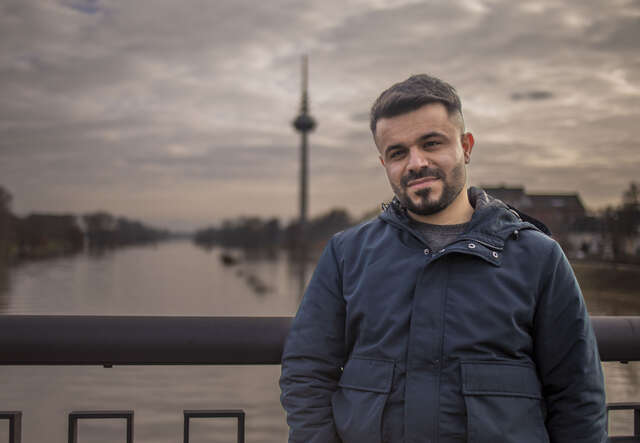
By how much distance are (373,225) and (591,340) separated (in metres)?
0.72

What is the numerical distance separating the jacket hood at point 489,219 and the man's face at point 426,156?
7 centimetres

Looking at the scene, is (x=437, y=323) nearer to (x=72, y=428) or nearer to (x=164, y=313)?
(x=72, y=428)

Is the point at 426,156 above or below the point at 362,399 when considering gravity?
above

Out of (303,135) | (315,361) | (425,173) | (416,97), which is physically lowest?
(315,361)

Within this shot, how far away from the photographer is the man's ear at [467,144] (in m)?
1.98

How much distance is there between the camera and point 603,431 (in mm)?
1699

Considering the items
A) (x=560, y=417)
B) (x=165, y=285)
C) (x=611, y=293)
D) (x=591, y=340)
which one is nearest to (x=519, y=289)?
(x=591, y=340)

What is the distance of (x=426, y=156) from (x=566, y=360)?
0.70 metres

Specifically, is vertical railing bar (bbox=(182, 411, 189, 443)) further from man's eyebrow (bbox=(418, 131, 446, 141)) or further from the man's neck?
man's eyebrow (bbox=(418, 131, 446, 141))

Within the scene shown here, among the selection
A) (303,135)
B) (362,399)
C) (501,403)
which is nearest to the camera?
(501,403)

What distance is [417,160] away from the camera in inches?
73.2

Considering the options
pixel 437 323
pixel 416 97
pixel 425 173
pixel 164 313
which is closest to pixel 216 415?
pixel 437 323

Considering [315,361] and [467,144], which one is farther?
[467,144]

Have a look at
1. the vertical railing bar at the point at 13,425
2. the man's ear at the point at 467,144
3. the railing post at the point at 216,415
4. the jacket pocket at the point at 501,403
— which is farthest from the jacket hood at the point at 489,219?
the vertical railing bar at the point at 13,425
